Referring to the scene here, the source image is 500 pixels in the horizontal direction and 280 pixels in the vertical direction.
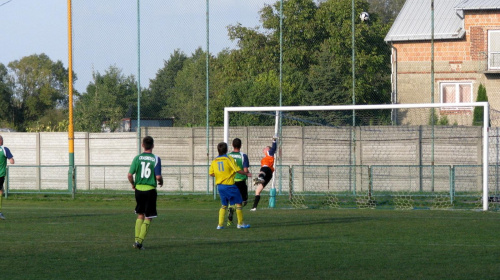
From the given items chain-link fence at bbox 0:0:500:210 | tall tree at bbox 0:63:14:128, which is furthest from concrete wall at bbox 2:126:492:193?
tall tree at bbox 0:63:14:128

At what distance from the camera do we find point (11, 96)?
73.1 metres

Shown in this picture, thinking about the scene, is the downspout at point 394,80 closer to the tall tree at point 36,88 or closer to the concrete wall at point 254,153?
the concrete wall at point 254,153

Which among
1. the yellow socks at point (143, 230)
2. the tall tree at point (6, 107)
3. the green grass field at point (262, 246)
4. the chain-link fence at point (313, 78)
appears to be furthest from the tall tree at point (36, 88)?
the yellow socks at point (143, 230)

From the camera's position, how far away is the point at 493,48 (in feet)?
109

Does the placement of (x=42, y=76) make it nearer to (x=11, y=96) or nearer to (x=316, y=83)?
(x=11, y=96)

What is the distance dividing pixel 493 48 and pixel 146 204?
25.9 meters

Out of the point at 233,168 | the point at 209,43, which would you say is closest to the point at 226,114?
the point at 209,43

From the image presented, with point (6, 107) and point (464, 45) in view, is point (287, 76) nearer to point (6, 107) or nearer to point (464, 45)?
point (464, 45)

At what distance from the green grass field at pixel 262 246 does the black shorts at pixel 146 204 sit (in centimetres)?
58

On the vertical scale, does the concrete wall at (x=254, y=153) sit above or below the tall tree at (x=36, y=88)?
below

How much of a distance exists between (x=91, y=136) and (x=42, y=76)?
54244 mm

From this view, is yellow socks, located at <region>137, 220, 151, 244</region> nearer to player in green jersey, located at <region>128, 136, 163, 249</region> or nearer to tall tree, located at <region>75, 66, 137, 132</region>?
player in green jersey, located at <region>128, 136, 163, 249</region>

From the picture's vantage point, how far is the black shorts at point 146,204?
38.2 ft

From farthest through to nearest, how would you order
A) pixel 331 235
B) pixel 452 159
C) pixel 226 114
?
pixel 452 159, pixel 226 114, pixel 331 235
